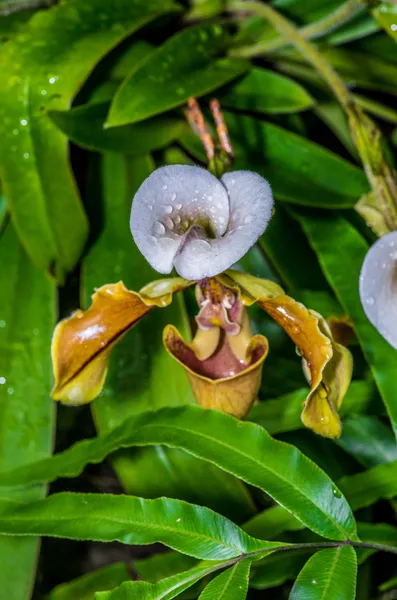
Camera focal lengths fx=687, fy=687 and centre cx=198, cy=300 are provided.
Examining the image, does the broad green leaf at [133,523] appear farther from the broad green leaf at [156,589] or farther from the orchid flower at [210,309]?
the orchid flower at [210,309]

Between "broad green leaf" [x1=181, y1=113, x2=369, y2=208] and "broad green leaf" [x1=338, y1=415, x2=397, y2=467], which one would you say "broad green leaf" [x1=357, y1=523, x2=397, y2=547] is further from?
"broad green leaf" [x1=181, y1=113, x2=369, y2=208]

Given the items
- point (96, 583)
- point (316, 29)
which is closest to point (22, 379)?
point (96, 583)

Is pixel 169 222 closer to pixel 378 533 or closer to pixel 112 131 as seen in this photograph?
pixel 112 131

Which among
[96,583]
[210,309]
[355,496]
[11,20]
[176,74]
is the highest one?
[11,20]

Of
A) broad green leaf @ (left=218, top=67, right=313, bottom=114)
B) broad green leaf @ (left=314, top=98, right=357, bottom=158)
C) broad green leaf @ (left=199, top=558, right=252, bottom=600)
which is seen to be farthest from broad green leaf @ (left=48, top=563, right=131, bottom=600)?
broad green leaf @ (left=314, top=98, right=357, bottom=158)

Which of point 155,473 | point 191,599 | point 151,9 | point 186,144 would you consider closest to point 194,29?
point 151,9

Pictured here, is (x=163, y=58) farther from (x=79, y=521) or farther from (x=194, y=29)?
(x=79, y=521)

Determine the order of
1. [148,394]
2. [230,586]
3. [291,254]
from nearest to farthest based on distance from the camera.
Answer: [230,586] < [148,394] < [291,254]
